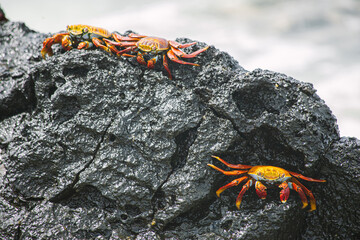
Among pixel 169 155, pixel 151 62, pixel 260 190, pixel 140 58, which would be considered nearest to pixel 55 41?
pixel 140 58

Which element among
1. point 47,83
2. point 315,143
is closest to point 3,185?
point 47,83

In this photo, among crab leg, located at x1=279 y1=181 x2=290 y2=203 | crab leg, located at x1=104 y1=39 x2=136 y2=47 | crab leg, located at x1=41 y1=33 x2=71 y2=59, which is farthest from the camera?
crab leg, located at x1=41 y1=33 x2=71 y2=59

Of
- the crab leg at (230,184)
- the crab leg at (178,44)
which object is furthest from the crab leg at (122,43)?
the crab leg at (230,184)

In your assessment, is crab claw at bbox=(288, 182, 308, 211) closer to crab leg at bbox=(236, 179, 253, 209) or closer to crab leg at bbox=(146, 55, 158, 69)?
crab leg at bbox=(236, 179, 253, 209)

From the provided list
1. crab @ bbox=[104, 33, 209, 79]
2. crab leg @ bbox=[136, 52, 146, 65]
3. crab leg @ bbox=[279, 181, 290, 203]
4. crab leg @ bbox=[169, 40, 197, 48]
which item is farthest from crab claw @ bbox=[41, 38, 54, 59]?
crab leg @ bbox=[279, 181, 290, 203]

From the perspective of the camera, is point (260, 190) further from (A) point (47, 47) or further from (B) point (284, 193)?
(A) point (47, 47)

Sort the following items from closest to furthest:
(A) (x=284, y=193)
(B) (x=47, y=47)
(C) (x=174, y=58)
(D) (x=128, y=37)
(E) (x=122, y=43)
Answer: (A) (x=284, y=193)
(C) (x=174, y=58)
(E) (x=122, y=43)
(D) (x=128, y=37)
(B) (x=47, y=47)

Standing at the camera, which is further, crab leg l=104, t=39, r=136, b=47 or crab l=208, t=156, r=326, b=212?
crab leg l=104, t=39, r=136, b=47
